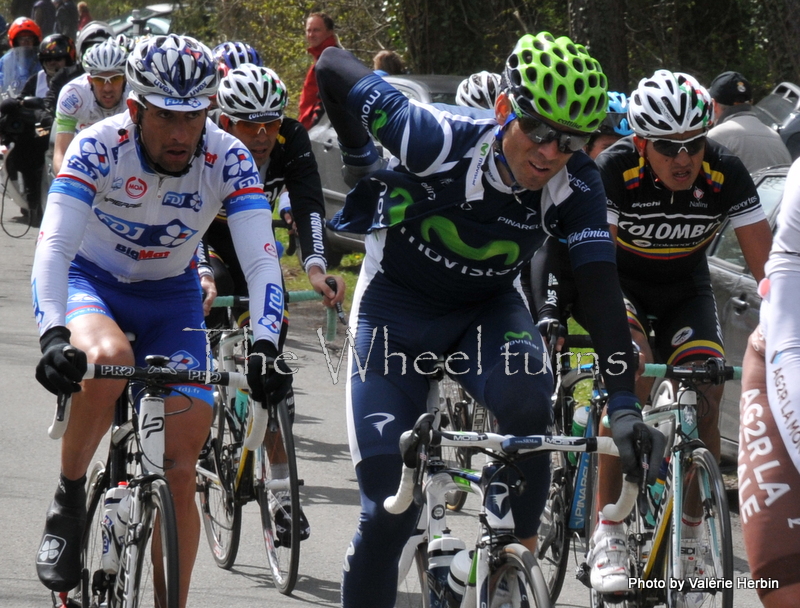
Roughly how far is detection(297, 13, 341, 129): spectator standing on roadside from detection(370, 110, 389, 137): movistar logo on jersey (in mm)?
9429

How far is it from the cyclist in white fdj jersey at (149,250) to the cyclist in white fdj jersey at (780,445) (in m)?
1.52

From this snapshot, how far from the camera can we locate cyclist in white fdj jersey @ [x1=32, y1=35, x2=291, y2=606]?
3973 mm

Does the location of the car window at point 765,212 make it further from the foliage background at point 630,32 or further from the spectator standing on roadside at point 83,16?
the spectator standing on roadside at point 83,16

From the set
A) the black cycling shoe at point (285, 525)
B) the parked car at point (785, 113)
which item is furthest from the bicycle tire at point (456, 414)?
the parked car at point (785, 113)

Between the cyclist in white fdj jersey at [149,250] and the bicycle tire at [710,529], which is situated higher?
the cyclist in white fdj jersey at [149,250]

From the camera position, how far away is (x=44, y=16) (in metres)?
24.5

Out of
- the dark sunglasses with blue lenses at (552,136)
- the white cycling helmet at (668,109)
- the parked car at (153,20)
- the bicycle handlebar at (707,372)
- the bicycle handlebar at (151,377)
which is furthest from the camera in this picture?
the parked car at (153,20)

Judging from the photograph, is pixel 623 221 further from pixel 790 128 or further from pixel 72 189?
pixel 790 128

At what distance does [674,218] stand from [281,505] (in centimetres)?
218

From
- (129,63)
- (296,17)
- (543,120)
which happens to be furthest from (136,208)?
(296,17)

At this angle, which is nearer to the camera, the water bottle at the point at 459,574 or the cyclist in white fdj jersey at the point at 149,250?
the water bottle at the point at 459,574

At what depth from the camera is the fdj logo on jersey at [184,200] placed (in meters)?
4.24

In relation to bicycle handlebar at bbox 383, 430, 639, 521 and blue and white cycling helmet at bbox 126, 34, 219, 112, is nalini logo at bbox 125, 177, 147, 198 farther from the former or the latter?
bicycle handlebar at bbox 383, 430, 639, 521

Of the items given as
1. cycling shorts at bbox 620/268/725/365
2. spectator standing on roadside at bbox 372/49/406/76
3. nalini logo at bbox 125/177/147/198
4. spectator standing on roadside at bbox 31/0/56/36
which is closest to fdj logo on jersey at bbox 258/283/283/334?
nalini logo at bbox 125/177/147/198
